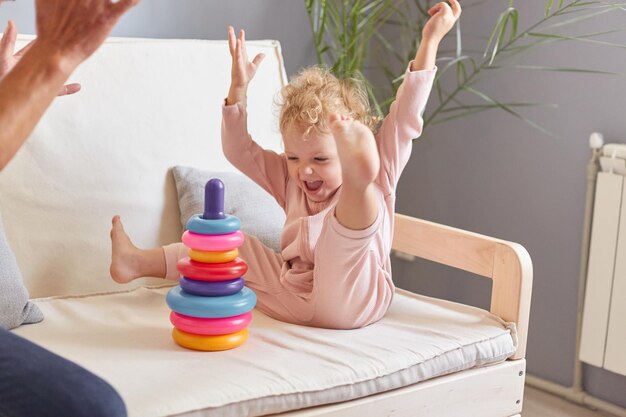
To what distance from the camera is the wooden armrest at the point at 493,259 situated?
5.25ft

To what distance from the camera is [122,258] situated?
5.29ft

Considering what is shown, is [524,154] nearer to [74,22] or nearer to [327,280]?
[327,280]

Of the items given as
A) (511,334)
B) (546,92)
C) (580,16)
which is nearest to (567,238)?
(546,92)

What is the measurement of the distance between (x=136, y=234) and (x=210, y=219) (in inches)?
16.8

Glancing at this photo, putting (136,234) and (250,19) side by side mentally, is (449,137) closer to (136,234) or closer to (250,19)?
(250,19)

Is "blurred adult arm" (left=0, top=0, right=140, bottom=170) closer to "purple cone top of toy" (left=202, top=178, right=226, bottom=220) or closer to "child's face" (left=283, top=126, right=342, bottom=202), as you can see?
"purple cone top of toy" (left=202, top=178, right=226, bottom=220)

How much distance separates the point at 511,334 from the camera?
159 centimetres

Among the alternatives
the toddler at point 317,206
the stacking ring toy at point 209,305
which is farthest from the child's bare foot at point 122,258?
the stacking ring toy at point 209,305

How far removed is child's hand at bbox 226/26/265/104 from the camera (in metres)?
1.67

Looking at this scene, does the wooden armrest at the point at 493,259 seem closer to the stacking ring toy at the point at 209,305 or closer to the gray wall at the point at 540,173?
the stacking ring toy at the point at 209,305

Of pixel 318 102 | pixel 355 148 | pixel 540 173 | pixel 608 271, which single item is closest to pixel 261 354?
pixel 355 148

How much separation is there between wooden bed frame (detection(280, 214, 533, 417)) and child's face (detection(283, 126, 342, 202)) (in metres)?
0.27

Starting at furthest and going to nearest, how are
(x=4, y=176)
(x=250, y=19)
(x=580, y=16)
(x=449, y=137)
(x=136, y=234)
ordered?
(x=449, y=137) < (x=250, y=19) < (x=580, y=16) < (x=136, y=234) < (x=4, y=176)

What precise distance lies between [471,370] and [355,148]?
0.48 m
